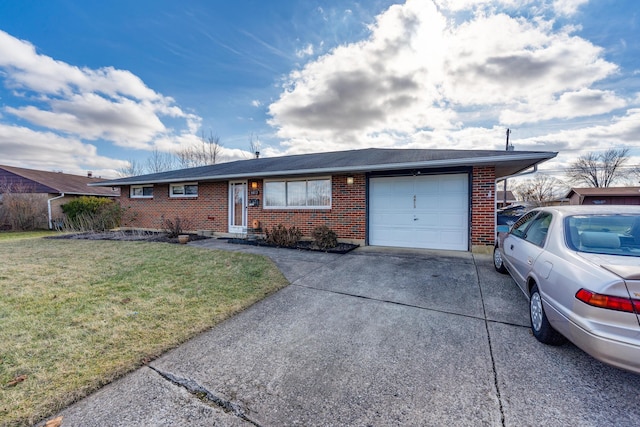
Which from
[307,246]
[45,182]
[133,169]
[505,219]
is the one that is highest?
[133,169]

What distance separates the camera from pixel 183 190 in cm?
1152

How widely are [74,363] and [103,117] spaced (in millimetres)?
18854

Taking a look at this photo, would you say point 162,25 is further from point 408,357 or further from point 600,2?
point 600,2

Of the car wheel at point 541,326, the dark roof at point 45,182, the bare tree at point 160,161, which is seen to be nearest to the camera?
the car wheel at point 541,326

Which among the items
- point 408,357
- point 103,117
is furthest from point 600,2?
point 103,117

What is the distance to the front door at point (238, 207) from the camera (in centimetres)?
1023

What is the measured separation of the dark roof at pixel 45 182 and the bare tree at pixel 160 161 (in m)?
5.75

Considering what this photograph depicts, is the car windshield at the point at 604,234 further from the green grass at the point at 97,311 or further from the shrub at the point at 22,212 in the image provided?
the shrub at the point at 22,212

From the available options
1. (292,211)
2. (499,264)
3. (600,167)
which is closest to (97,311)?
(292,211)

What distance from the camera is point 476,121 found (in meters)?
11.7

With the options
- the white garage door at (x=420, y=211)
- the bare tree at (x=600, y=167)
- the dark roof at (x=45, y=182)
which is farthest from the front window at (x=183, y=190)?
the bare tree at (x=600, y=167)

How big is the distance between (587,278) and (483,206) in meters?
5.37

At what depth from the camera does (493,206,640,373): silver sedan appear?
69.7 inches

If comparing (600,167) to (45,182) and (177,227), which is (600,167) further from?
(45,182)
